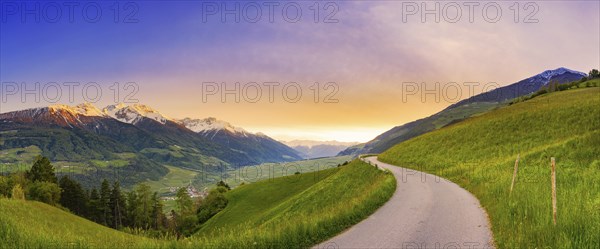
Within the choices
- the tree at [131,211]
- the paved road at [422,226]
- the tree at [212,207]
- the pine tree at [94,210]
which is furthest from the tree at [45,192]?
the paved road at [422,226]

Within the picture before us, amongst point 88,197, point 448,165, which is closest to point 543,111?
point 448,165

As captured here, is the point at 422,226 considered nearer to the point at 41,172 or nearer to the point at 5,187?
the point at 5,187

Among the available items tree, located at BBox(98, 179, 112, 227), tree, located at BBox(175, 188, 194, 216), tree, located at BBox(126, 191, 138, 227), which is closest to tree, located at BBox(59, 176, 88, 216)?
tree, located at BBox(98, 179, 112, 227)

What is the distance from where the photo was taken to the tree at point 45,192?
83.9m

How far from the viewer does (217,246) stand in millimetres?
11141

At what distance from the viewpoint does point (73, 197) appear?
3962 inches

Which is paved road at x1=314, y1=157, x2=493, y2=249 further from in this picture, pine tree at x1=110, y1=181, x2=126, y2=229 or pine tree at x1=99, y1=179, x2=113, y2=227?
pine tree at x1=110, y1=181, x2=126, y2=229

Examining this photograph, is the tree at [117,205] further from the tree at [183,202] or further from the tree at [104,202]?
the tree at [183,202]

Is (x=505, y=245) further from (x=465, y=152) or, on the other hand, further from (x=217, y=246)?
(x=465, y=152)

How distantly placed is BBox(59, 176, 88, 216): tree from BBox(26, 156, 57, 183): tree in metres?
3.39

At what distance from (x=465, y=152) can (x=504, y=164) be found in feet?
61.8

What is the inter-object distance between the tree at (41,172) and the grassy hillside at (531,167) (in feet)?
A: 305

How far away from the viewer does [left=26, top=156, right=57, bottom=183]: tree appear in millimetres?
96875

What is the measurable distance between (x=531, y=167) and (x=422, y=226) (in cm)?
2008
